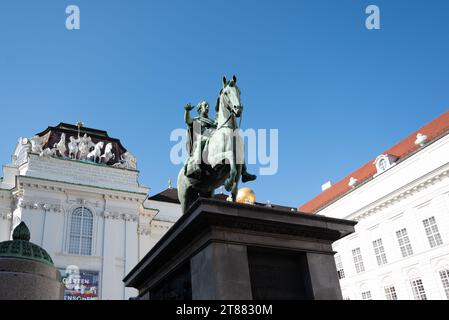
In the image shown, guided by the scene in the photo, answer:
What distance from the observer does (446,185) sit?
3209cm

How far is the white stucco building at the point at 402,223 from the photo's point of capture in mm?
32375

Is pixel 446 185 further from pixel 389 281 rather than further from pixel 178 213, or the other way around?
pixel 178 213

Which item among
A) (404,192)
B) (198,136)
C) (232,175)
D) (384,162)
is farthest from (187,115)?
(384,162)

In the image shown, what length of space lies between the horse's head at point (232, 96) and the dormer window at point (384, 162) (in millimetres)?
32671

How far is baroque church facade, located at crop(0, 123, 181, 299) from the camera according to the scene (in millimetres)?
33438

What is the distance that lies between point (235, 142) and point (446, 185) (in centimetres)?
2934

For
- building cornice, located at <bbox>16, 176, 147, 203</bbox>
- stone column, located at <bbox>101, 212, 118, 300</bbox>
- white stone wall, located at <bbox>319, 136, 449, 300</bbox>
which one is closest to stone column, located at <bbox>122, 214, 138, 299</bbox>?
stone column, located at <bbox>101, 212, 118, 300</bbox>

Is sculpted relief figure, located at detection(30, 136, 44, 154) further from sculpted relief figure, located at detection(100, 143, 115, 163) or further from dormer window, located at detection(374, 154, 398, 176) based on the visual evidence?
dormer window, located at detection(374, 154, 398, 176)

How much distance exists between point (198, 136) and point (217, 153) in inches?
46.1

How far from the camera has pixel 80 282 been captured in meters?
32.8

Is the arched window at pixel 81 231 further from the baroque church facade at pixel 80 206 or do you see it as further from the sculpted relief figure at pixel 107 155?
the sculpted relief figure at pixel 107 155

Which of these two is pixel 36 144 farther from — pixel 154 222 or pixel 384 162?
pixel 384 162

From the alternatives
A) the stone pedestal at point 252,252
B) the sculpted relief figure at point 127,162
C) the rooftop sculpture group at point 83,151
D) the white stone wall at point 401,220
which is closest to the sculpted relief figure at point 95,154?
the rooftop sculpture group at point 83,151
